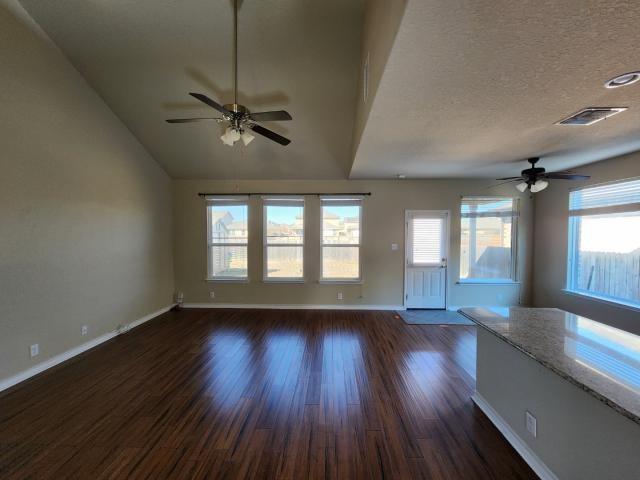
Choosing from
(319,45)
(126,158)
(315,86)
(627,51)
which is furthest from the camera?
(126,158)

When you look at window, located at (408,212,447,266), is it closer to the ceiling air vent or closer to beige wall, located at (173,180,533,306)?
beige wall, located at (173,180,533,306)

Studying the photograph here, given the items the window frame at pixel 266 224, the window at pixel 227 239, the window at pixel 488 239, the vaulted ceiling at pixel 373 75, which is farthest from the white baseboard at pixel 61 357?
the window at pixel 488 239

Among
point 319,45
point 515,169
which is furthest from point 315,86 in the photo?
point 515,169

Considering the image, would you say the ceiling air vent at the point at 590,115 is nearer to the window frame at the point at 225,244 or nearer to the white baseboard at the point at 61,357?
the window frame at the point at 225,244

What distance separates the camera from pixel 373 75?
189cm

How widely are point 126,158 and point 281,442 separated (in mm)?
4584

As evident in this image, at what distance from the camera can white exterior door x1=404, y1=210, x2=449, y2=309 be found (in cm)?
492

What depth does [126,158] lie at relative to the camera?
394 centimetres

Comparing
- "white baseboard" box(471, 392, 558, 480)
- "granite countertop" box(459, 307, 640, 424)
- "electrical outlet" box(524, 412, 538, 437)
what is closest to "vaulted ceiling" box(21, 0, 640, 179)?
"granite countertop" box(459, 307, 640, 424)

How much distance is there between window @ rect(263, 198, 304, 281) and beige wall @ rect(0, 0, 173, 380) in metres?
2.26

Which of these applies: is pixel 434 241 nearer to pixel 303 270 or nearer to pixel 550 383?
pixel 303 270

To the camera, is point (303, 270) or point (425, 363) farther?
point (303, 270)

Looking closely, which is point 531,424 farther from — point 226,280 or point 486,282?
point 226,280

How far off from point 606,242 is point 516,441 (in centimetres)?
368
